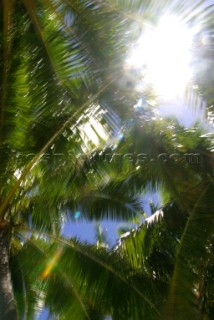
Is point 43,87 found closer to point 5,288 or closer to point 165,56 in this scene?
point 165,56

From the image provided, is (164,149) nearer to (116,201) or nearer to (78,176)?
(78,176)

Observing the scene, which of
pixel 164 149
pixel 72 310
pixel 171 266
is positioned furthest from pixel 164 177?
pixel 72 310

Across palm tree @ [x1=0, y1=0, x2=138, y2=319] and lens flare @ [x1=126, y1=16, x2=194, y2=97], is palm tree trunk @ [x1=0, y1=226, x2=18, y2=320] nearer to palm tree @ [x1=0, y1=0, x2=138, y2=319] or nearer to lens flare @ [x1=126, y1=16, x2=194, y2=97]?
palm tree @ [x1=0, y1=0, x2=138, y2=319]

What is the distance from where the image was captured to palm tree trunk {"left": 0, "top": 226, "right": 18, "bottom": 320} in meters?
6.36

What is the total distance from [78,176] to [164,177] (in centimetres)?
164

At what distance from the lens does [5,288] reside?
6.71 metres

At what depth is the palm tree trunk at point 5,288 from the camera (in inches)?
251

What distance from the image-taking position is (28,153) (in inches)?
303

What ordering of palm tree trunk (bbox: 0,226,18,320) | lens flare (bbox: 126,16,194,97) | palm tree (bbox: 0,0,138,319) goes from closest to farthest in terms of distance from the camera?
lens flare (bbox: 126,16,194,97) → palm tree trunk (bbox: 0,226,18,320) → palm tree (bbox: 0,0,138,319)

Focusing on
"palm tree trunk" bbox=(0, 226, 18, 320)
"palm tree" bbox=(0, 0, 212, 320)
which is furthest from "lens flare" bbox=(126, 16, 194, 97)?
"palm tree trunk" bbox=(0, 226, 18, 320)

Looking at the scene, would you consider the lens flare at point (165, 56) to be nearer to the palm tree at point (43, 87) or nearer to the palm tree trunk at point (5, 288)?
the palm tree at point (43, 87)

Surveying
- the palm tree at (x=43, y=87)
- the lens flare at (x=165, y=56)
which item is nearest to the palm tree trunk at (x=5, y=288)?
the palm tree at (x=43, y=87)

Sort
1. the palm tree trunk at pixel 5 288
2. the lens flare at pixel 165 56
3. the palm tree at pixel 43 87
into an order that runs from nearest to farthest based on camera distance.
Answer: the lens flare at pixel 165 56 < the palm tree trunk at pixel 5 288 < the palm tree at pixel 43 87

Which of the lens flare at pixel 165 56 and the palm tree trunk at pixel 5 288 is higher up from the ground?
the lens flare at pixel 165 56
